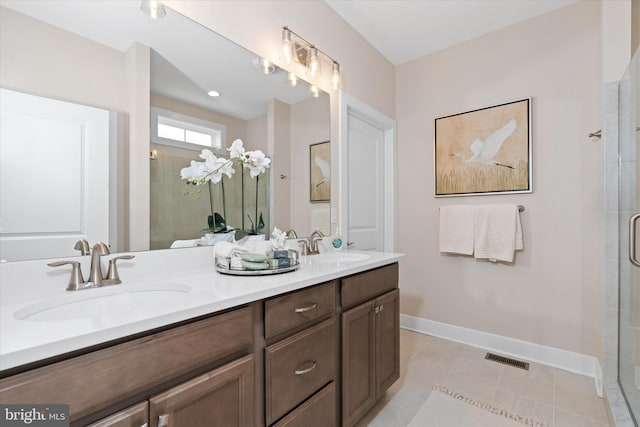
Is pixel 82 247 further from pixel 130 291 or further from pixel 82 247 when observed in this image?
pixel 130 291

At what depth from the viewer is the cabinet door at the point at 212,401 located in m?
0.71

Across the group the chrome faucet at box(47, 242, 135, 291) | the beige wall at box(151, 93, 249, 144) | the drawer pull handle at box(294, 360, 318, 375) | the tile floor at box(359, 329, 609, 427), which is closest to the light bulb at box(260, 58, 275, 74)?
the beige wall at box(151, 93, 249, 144)

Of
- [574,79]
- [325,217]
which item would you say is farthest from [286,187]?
[574,79]

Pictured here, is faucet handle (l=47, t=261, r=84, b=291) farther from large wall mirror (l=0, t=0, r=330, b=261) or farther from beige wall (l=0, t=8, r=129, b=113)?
beige wall (l=0, t=8, r=129, b=113)

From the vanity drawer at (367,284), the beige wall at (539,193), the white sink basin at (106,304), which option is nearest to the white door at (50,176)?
the white sink basin at (106,304)

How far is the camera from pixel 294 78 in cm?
186

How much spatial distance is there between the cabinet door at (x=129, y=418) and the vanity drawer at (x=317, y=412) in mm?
474

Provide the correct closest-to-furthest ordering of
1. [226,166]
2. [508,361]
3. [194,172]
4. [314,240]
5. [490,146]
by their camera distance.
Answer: [194,172] < [226,166] < [314,240] < [508,361] < [490,146]

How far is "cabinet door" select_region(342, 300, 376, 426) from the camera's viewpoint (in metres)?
1.33

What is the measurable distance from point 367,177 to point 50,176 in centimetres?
214

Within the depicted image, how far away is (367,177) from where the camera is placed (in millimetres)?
2641

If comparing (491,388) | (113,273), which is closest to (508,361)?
(491,388)

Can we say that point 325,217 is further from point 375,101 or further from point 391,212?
point 375,101

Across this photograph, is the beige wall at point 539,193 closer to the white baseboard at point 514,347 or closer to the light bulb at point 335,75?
the white baseboard at point 514,347
